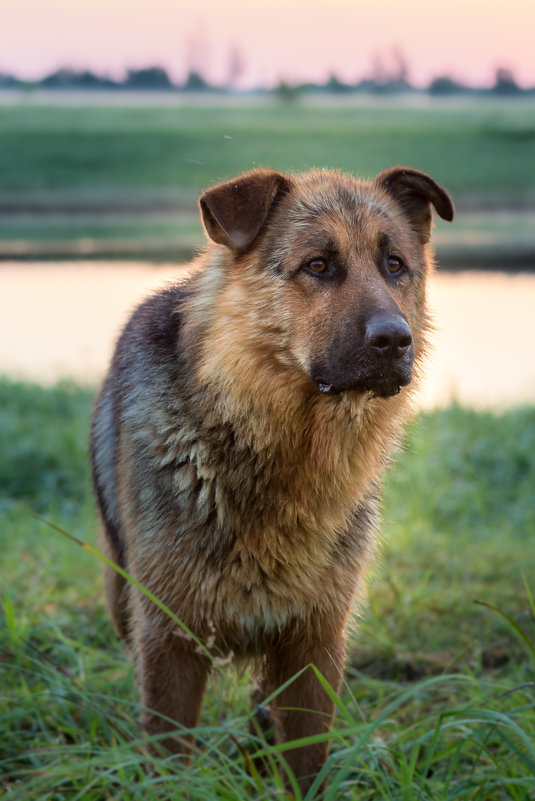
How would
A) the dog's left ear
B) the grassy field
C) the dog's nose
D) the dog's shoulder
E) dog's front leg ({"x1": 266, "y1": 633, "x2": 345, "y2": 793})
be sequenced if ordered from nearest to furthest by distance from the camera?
the dog's nose < dog's front leg ({"x1": 266, "y1": 633, "x2": 345, "y2": 793}) < the dog's shoulder < the dog's left ear < the grassy field

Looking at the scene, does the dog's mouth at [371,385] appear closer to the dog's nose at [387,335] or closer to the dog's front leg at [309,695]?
the dog's nose at [387,335]

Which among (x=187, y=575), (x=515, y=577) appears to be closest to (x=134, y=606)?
(x=187, y=575)

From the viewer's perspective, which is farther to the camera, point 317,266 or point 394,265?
point 394,265

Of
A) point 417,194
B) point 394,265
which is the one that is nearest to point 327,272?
point 394,265

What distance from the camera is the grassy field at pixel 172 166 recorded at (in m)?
22.9

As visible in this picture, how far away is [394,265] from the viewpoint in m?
3.31

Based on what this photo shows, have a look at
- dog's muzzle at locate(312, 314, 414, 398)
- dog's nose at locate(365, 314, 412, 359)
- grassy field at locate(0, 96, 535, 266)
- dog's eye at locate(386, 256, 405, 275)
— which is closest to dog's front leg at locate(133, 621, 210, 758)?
dog's muzzle at locate(312, 314, 414, 398)

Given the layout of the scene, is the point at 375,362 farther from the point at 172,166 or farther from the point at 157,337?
the point at 172,166

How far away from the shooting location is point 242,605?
3139mm

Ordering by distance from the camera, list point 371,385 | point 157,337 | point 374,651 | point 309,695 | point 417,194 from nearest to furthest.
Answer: point 371,385 < point 309,695 < point 157,337 < point 417,194 < point 374,651

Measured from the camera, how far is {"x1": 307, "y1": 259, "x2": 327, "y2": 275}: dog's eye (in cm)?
314

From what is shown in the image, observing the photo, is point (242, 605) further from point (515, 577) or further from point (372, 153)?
point (372, 153)

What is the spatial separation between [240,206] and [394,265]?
595mm

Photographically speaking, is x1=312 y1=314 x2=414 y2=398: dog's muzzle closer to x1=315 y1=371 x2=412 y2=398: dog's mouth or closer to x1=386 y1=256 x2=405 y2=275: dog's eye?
x1=315 y1=371 x2=412 y2=398: dog's mouth
